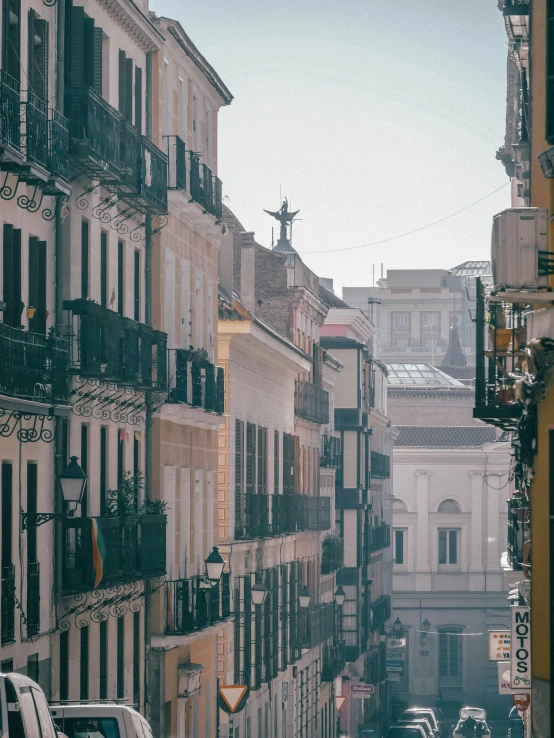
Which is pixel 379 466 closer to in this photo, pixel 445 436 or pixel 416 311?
pixel 445 436

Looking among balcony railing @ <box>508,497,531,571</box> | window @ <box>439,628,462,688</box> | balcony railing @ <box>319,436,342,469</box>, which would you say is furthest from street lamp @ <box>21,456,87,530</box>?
window @ <box>439,628,462,688</box>

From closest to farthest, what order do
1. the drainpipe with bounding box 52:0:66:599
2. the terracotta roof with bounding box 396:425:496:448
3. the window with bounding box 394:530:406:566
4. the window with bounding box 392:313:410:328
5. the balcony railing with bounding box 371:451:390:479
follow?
the drainpipe with bounding box 52:0:66:599 → the balcony railing with bounding box 371:451:390:479 → the window with bounding box 394:530:406:566 → the terracotta roof with bounding box 396:425:496:448 → the window with bounding box 392:313:410:328

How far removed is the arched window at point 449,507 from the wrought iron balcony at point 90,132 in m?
78.7

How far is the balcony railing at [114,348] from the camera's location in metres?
27.4

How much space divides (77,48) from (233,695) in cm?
1372

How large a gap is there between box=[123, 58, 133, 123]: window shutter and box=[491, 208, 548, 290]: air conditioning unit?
1547 centimetres

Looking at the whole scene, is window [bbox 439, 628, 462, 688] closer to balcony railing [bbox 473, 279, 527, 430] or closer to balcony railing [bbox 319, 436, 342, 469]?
balcony railing [bbox 319, 436, 342, 469]

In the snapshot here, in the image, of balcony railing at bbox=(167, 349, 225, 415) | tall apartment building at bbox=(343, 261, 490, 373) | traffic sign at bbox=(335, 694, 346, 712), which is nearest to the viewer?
balcony railing at bbox=(167, 349, 225, 415)

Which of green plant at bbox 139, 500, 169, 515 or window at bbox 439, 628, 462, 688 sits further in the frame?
window at bbox 439, 628, 462, 688

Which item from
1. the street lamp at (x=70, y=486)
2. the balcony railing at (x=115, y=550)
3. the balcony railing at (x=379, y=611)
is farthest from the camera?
the balcony railing at (x=379, y=611)

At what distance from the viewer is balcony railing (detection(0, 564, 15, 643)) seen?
24078mm

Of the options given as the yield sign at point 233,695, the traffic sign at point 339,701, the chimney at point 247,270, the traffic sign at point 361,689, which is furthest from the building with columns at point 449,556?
the yield sign at point 233,695

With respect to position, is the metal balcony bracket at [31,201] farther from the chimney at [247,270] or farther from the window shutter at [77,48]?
the chimney at [247,270]

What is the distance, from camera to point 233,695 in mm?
35844
